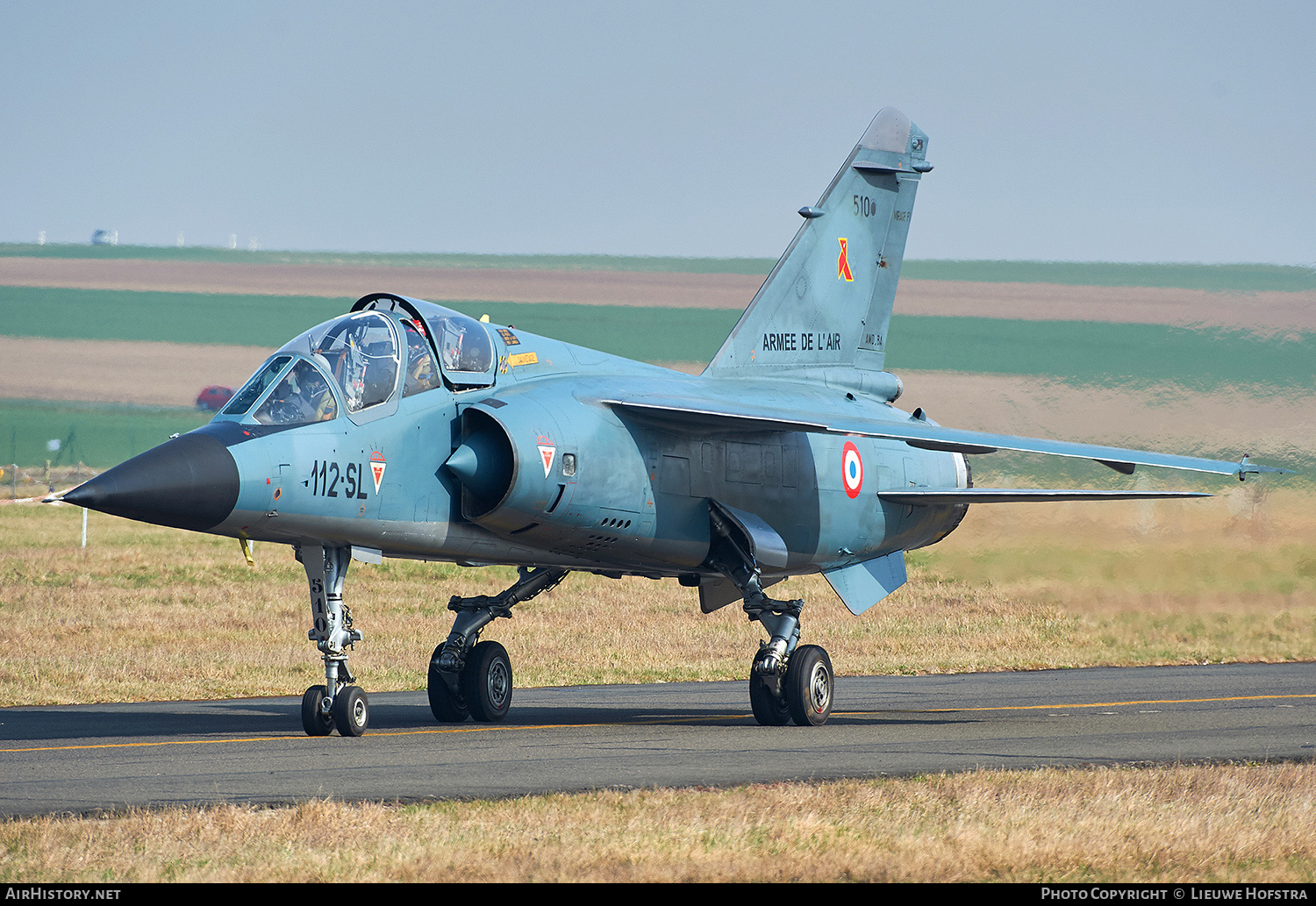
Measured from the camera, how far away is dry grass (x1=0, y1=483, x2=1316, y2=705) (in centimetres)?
2291

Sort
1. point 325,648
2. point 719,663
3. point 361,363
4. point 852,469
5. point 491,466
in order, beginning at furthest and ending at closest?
point 719,663, point 852,469, point 491,466, point 361,363, point 325,648

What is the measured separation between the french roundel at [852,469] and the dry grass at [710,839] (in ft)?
25.2

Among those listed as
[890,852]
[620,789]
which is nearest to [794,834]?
[890,852]

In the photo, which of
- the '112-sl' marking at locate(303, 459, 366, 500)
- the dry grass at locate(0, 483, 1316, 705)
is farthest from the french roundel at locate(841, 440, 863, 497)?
the '112-sl' marking at locate(303, 459, 366, 500)

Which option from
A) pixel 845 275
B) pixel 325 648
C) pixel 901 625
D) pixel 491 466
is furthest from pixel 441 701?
pixel 901 625

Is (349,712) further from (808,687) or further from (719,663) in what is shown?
(719,663)

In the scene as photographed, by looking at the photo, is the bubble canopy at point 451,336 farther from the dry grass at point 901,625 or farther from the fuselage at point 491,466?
the dry grass at point 901,625

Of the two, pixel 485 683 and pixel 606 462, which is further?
pixel 485 683

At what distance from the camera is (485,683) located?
1672cm

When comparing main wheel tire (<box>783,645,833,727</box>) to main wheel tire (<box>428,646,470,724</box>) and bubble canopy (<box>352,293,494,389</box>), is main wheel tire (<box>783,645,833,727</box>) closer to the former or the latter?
main wheel tire (<box>428,646,470,724</box>)

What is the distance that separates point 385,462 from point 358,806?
445 centimetres

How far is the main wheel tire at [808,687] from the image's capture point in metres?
16.3

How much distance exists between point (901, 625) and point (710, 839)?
22.1 meters
